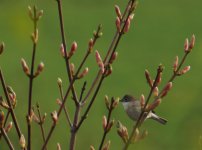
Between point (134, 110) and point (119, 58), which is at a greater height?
point (134, 110)

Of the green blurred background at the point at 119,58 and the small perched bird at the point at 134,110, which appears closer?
the small perched bird at the point at 134,110

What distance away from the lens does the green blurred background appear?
42.6 feet

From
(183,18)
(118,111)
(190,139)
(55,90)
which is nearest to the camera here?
(190,139)

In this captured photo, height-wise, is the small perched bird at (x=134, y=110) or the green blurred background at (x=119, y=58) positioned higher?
the small perched bird at (x=134, y=110)

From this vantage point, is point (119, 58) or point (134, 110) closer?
point (134, 110)

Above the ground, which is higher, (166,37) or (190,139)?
(190,139)

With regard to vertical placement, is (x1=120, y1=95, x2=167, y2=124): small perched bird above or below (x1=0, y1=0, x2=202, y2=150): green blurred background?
above

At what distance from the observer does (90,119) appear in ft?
45.2

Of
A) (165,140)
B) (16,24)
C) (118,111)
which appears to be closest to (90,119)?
(118,111)

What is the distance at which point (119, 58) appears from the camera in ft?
59.1

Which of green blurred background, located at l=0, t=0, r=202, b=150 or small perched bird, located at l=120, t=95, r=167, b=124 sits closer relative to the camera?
small perched bird, located at l=120, t=95, r=167, b=124

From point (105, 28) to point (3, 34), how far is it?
8.39 ft

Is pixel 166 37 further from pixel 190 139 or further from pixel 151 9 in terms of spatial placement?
pixel 190 139

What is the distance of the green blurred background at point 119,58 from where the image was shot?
512 inches
